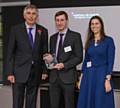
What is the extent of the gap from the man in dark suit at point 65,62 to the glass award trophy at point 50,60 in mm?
41

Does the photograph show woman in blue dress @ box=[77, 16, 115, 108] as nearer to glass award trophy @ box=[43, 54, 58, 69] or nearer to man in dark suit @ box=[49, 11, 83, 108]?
man in dark suit @ box=[49, 11, 83, 108]

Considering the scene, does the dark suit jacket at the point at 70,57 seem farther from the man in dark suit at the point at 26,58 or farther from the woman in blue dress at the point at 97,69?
the man in dark suit at the point at 26,58

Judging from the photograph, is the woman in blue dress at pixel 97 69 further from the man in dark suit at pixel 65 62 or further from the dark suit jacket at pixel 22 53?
the dark suit jacket at pixel 22 53

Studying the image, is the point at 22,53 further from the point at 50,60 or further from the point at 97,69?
the point at 97,69

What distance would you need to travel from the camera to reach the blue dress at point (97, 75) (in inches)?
159

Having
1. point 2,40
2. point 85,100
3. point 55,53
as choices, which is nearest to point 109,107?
point 85,100

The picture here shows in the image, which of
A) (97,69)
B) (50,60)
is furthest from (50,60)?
(97,69)

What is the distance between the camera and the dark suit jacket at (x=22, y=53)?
4.28m

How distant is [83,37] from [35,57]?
1078 millimetres

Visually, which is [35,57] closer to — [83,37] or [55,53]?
[55,53]

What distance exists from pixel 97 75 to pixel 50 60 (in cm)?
57

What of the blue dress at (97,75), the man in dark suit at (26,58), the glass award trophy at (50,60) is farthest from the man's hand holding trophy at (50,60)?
the blue dress at (97,75)

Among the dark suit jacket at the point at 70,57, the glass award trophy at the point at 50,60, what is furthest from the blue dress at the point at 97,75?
the glass award trophy at the point at 50,60

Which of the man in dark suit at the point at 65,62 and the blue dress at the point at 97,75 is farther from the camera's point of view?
the man in dark suit at the point at 65,62
